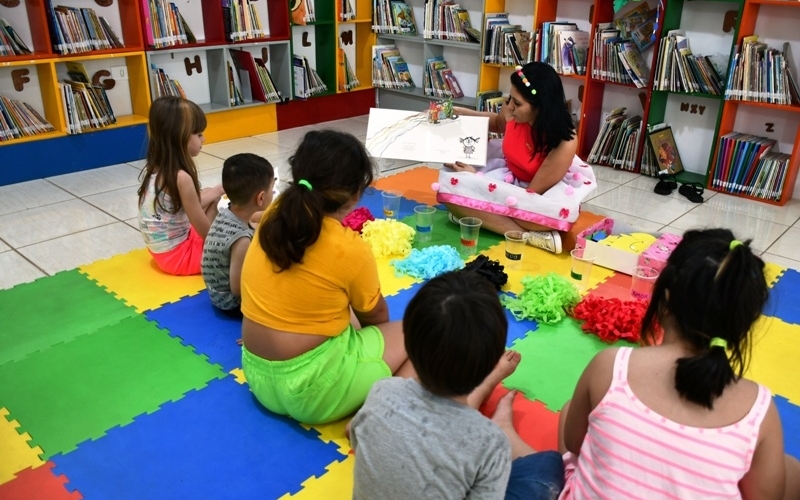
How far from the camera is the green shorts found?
6.47 feet

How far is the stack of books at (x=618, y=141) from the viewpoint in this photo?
15.9ft

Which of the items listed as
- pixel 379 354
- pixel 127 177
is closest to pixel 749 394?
pixel 379 354

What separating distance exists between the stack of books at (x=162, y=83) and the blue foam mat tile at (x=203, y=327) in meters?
2.58

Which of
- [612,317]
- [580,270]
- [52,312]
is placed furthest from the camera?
[580,270]

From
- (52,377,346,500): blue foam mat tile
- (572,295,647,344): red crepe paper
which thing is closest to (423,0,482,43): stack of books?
(572,295,647,344): red crepe paper

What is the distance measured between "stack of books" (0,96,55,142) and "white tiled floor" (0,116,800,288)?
0.33 m

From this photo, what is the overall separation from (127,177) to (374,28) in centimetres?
286

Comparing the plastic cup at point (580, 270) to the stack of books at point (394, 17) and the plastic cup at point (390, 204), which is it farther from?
the stack of books at point (394, 17)

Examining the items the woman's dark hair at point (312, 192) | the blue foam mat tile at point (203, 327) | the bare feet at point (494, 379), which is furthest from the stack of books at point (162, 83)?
the bare feet at point (494, 379)

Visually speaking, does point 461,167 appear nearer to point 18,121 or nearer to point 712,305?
point 712,305

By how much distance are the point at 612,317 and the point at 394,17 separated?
14.3 feet

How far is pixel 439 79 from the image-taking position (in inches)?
238

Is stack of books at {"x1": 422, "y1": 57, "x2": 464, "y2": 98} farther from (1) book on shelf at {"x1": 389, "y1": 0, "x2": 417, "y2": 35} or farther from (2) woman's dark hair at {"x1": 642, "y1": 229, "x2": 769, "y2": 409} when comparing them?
(2) woman's dark hair at {"x1": 642, "y1": 229, "x2": 769, "y2": 409}

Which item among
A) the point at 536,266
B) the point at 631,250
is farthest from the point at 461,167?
the point at 631,250
